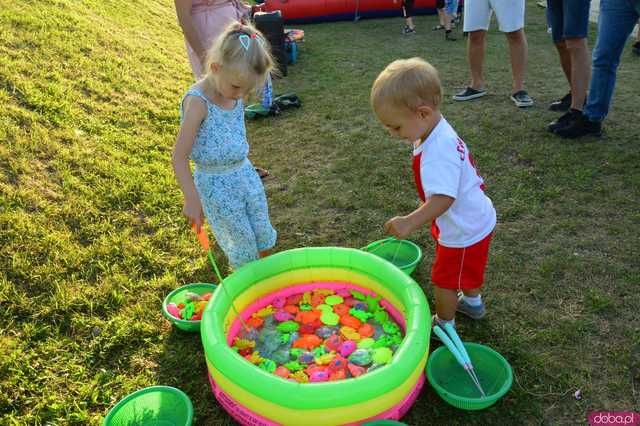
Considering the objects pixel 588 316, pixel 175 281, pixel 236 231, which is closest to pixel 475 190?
pixel 588 316

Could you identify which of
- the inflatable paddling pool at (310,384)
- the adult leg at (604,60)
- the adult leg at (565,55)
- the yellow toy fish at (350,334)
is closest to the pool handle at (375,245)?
the inflatable paddling pool at (310,384)

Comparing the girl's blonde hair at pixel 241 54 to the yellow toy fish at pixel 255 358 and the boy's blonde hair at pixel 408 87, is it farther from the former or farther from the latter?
the yellow toy fish at pixel 255 358

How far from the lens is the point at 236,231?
2559 mm

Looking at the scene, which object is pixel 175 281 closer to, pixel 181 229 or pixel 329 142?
pixel 181 229

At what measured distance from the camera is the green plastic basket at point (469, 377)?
1998 millimetres

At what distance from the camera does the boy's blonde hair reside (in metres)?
1.92

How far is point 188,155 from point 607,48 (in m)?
3.58

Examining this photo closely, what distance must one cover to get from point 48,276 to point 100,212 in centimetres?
73

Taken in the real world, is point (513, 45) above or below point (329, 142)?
above

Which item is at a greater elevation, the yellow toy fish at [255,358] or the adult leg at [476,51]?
the adult leg at [476,51]

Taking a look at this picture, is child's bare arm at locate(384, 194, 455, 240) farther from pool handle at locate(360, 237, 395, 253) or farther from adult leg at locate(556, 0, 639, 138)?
adult leg at locate(556, 0, 639, 138)

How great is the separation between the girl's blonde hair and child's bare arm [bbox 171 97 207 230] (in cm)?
22

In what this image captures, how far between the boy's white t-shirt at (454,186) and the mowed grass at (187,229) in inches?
23.9

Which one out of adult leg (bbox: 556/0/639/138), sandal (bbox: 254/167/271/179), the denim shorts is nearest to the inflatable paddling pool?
sandal (bbox: 254/167/271/179)
